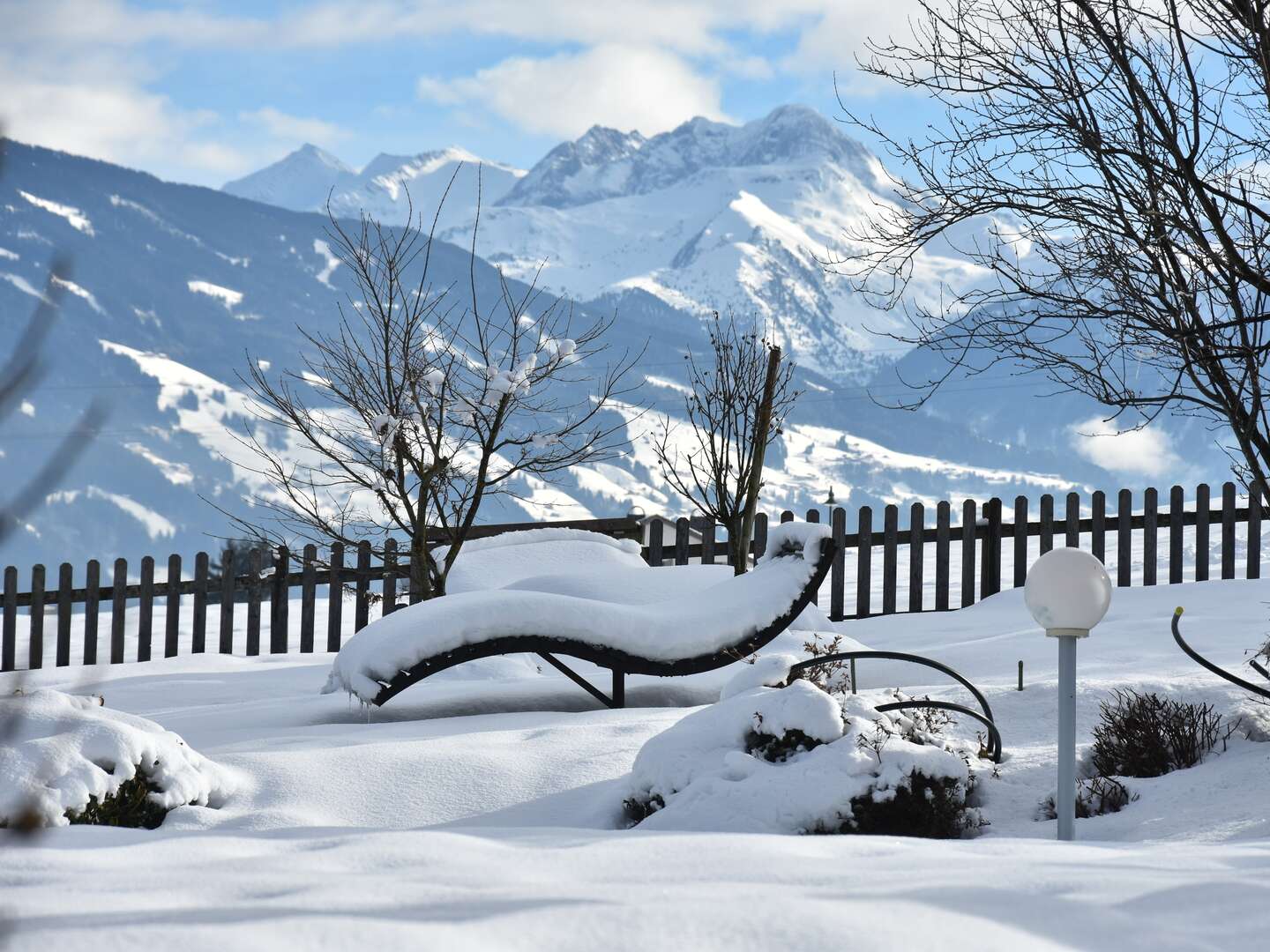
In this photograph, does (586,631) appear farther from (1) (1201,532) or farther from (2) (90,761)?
(1) (1201,532)

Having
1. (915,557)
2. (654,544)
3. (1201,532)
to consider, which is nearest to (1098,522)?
(1201,532)

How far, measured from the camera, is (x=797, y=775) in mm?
3957

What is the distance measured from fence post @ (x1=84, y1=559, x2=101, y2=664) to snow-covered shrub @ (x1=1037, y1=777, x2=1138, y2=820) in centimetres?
979

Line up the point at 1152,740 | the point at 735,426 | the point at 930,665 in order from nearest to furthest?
1. the point at 1152,740
2. the point at 930,665
3. the point at 735,426

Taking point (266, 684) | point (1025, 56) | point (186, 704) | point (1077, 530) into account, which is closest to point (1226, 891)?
point (1025, 56)

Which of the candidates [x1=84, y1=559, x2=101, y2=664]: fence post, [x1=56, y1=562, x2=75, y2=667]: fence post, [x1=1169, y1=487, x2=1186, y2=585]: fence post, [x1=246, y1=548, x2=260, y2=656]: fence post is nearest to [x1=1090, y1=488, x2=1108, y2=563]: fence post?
[x1=1169, y1=487, x2=1186, y2=585]: fence post

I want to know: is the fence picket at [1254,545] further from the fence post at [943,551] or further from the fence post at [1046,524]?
the fence post at [943,551]

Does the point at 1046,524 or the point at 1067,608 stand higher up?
the point at 1046,524

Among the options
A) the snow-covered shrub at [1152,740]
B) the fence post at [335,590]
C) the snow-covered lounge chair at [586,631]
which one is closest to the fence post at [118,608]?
the fence post at [335,590]

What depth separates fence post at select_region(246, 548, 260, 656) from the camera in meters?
11.5

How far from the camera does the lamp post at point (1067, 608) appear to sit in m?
3.82

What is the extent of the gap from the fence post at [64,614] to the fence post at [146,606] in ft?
2.68

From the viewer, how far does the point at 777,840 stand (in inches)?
116

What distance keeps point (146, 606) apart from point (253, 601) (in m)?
1.04
